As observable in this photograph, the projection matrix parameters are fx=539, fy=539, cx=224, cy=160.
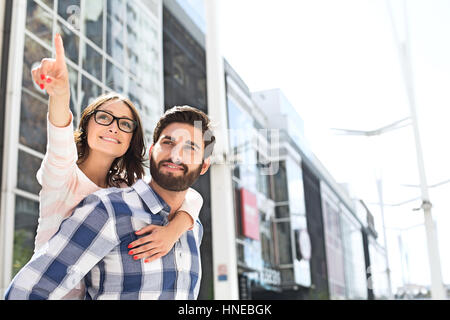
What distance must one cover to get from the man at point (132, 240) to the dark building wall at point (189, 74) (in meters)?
2.98

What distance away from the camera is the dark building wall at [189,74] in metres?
4.26

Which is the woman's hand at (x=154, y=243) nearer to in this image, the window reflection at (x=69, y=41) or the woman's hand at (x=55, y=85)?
the woman's hand at (x=55, y=85)

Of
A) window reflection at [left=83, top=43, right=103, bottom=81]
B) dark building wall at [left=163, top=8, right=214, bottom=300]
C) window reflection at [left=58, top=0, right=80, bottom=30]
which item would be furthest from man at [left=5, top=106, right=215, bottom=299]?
dark building wall at [left=163, top=8, right=214, bottom=300]

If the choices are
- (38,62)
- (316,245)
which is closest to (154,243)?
(38,62)

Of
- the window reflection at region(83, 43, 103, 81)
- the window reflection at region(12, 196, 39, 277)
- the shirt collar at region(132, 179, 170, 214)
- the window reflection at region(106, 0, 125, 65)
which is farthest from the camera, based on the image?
the window reflection at region(106, 0, 125, 65)

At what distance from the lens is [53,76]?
1.12 metres

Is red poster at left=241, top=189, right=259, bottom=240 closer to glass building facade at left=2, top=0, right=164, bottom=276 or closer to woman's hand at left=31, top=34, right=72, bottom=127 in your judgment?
glass building facade at left=2, top=0, right=164, bottom=276

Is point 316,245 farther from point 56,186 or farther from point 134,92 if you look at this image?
point 56,186

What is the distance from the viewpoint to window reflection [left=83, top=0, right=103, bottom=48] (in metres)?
2.84

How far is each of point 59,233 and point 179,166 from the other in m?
0.29

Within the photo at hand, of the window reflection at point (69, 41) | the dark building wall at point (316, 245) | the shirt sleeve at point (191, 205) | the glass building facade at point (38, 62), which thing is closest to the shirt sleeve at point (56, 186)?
the shirt sleeve at point (191, 205)

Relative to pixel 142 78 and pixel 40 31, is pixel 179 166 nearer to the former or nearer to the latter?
pixel 40 31

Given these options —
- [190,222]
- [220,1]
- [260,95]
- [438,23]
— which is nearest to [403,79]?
[438,23]
